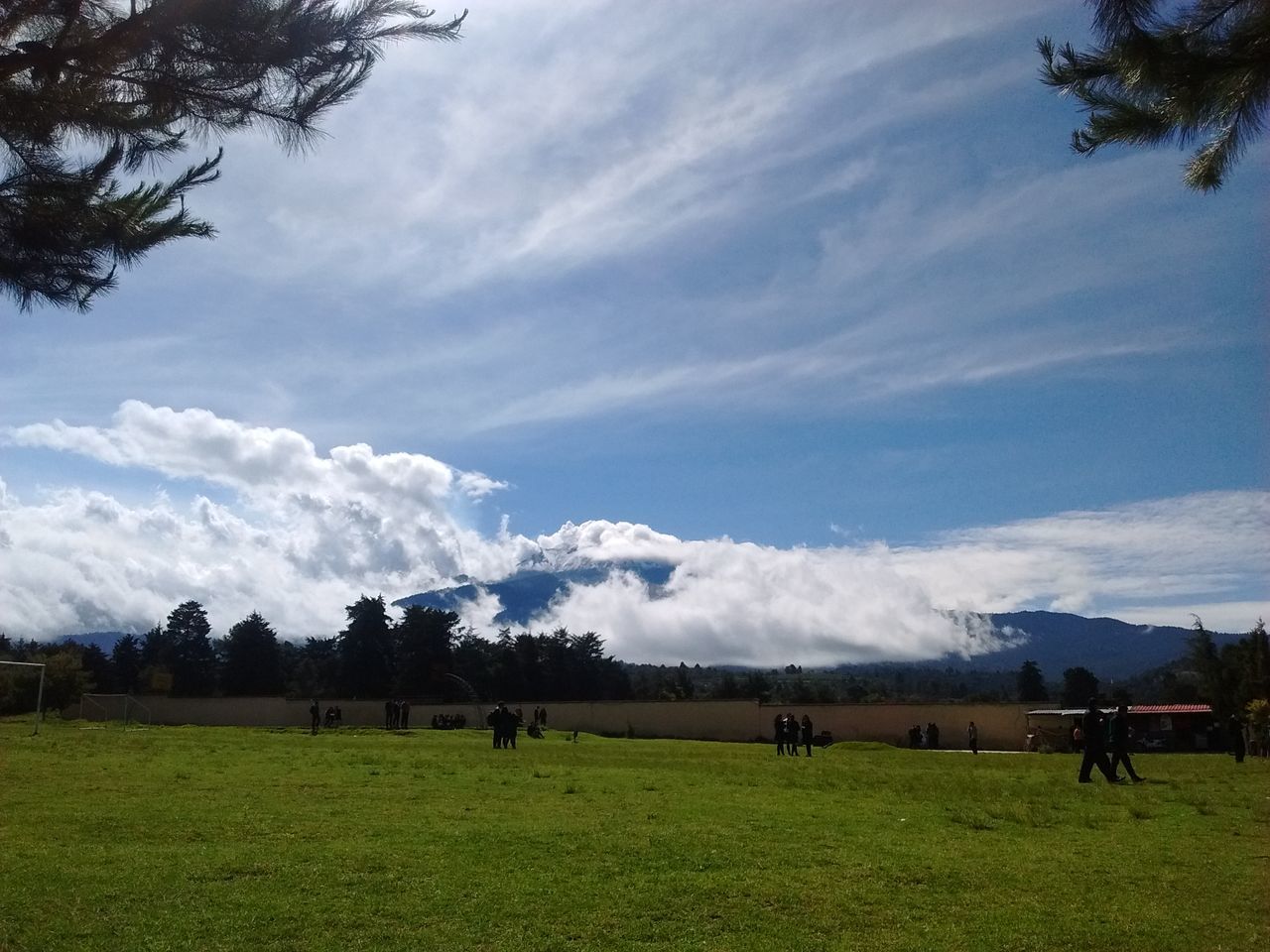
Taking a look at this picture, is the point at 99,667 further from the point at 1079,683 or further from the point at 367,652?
the point at 1079,683

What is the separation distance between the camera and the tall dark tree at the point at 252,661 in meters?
90.6

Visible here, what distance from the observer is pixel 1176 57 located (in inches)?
250

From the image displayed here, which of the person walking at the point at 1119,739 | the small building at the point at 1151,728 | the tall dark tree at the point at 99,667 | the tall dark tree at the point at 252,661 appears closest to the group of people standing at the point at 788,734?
the small building at the point at 1151,728

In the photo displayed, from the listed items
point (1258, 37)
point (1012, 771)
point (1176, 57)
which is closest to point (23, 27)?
point (1176, 57)

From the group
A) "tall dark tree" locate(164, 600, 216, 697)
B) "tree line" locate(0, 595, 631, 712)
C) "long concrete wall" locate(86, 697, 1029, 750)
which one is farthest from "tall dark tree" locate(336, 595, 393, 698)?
"long concrete wall" locate(86, 697, 1029, 750)

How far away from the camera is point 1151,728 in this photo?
54656 millimetres

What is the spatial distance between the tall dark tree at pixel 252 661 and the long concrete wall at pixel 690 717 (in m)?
30.0

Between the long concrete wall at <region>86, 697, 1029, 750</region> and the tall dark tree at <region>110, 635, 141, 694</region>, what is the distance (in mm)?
33290

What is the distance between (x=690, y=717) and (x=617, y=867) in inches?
1741

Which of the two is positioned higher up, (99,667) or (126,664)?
(126,664)

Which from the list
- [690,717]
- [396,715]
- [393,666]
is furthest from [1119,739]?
[393,666]

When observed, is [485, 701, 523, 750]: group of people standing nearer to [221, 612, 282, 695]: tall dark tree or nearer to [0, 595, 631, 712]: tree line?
[0, 595, 631, 712]: tree line

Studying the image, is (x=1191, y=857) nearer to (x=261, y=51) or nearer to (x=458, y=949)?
(x=458, y=949)

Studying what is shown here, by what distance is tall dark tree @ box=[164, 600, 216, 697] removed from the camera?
96688mm
